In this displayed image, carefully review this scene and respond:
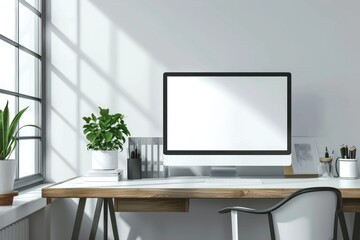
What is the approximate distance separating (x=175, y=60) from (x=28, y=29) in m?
0.73

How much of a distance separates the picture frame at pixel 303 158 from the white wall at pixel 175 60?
0.07 metres

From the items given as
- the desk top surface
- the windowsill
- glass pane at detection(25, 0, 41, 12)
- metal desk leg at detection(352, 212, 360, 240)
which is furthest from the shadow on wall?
metal desk leg at detection(352, 212, 360, 240)

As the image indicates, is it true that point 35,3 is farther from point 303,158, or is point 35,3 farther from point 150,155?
point 303,158

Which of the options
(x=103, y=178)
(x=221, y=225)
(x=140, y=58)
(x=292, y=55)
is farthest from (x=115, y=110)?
(x=292, y=55)

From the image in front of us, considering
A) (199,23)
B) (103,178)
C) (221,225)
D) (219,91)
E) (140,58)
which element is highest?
(199,23)

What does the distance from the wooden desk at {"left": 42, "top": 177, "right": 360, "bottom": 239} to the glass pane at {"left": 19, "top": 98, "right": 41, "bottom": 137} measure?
40 cm

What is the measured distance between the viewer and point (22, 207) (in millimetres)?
1742

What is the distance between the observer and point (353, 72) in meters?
2.33

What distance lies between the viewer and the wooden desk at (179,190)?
5.82 ft

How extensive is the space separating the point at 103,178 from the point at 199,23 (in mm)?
914

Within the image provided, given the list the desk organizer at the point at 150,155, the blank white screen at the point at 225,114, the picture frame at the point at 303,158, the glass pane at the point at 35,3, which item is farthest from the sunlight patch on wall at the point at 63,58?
the picture frame at the point at 303,158

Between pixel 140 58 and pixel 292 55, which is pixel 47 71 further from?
pixel 292 55

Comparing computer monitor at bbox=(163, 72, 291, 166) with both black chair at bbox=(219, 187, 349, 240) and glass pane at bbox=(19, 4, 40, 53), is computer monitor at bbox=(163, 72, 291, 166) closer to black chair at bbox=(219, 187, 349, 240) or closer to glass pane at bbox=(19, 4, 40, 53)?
black chair at bbox=(219, 187, 349, 240)

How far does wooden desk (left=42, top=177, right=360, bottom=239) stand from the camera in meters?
1.77
